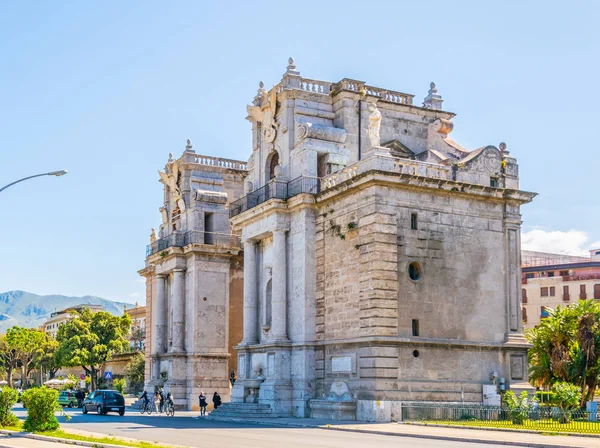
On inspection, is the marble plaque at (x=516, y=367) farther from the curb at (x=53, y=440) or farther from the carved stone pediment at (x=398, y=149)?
the curb at (x=53, y=440)

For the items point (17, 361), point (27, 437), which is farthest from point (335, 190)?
point (17, 361)

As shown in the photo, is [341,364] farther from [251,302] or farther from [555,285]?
[555,285]

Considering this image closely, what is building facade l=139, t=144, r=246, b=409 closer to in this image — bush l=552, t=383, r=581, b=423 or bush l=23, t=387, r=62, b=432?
bush l=23, t=387, r=62, b=432

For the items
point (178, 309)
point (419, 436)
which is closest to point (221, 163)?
point (178, 309)

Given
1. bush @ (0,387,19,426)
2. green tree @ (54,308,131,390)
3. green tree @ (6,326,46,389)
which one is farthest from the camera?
green tree @ (6,326,46,389)

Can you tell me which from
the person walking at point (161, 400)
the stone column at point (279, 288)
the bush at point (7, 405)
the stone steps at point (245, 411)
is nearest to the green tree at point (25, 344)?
the person walking at point (161, 400)

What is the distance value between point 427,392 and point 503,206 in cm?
987

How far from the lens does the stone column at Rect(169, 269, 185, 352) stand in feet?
181

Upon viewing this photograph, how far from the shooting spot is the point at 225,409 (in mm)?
41281

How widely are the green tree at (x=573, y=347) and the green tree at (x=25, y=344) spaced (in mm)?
77072

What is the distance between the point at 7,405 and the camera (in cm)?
2933

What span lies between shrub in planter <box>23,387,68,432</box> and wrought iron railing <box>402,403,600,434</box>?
46.1 ft

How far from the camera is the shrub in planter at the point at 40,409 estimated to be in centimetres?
2731

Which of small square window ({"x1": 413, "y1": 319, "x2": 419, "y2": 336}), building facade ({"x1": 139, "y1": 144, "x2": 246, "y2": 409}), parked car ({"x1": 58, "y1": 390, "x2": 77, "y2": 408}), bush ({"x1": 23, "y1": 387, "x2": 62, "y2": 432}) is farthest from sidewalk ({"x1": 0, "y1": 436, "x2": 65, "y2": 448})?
parked car ({"x1": 58, "y1": 390, "x2": 77, "y2": 408})
